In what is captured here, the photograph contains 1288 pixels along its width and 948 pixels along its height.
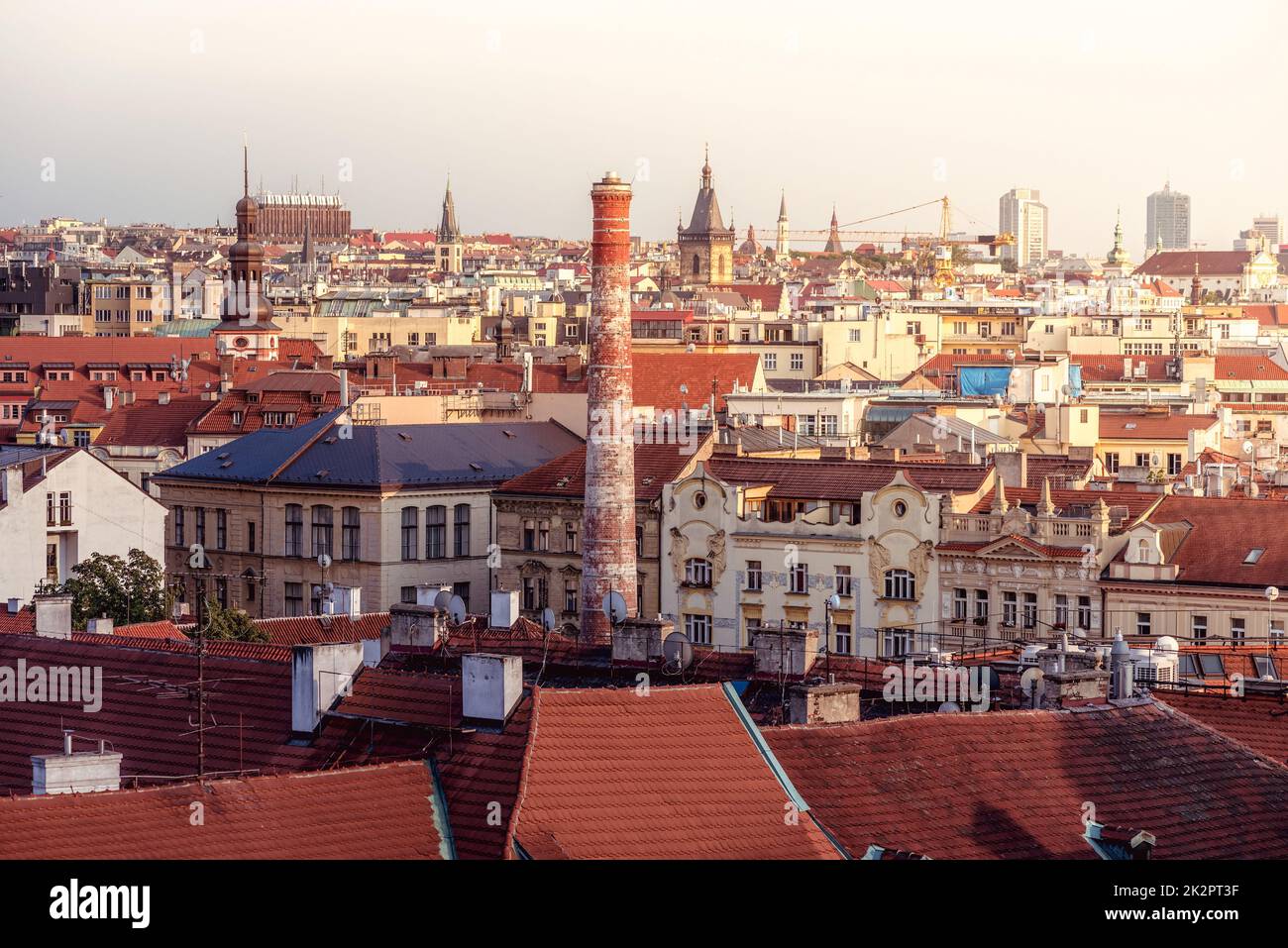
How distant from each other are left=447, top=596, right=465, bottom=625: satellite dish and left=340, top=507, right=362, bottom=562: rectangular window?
23634mm

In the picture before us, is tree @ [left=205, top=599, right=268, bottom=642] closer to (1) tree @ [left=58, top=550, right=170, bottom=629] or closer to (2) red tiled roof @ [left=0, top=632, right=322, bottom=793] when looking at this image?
(1) tree @ [left=58, top=550, right=170, bottom=629]

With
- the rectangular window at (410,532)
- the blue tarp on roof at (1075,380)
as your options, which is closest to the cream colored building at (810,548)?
the rectangular window at (410,532)

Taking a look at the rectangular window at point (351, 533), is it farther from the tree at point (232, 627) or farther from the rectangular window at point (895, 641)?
the tree at point (232, 627)

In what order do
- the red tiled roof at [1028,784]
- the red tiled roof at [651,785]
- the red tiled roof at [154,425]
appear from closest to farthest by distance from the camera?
the red tiled roof at [651,785] → the red tiled roof at [1028,784] → the red tiled roof at [154,425]

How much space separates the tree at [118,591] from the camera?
47938mm

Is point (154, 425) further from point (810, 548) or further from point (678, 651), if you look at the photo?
point (678, 651)

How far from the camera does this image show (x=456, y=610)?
3516 cm

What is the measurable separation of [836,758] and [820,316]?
92.5 metres

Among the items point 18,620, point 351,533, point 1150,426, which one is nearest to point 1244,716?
point 18,620

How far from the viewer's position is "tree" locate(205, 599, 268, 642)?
4081 cm

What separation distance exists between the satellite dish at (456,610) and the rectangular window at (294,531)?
24702 mm

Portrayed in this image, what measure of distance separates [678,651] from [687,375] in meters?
50.9

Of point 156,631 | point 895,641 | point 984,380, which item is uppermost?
point 984,380

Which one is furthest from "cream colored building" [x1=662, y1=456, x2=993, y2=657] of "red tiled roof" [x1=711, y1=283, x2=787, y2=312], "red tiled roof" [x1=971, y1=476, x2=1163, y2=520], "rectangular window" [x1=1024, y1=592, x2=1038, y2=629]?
"red tiled roof" [x1=711, y1=283, x2=787, y2=312]
